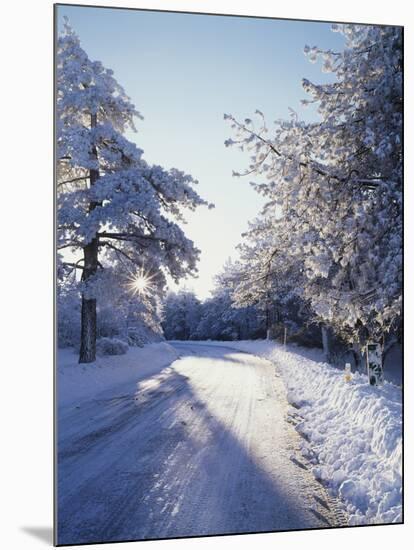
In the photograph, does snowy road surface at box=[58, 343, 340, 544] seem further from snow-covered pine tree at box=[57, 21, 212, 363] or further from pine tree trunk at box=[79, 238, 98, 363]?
snow-covered pine tree at box=[57, 21, 212, 363]

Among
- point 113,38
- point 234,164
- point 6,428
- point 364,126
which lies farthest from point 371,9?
point 6,428

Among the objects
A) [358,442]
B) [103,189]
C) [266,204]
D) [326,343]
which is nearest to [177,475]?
[358,442]

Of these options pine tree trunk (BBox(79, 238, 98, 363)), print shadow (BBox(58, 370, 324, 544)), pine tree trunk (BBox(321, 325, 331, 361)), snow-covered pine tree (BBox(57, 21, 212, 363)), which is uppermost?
snow-covered pine tree (BBox(57, 21, 212, 363))

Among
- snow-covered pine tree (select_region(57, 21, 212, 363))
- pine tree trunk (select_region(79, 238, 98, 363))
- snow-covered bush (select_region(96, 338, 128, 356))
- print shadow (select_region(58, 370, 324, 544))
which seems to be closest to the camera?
print shadow (select_region(58, 370, 324, 544))

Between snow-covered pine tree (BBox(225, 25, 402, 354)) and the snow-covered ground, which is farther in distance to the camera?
snow-covered pine tree (BBox(225, 25, 402, 354))

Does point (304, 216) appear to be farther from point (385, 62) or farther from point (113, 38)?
point (113, 38)

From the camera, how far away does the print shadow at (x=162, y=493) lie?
Answer: 449cm

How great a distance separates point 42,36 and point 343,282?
168 inches

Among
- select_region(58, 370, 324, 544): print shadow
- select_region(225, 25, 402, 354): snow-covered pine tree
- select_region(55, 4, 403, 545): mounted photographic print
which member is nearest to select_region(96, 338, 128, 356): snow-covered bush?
select_region(55, 4, 403, 545): mounted photographic print

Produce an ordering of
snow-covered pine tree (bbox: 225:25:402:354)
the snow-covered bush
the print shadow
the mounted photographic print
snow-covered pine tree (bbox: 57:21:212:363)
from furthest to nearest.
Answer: the snow-covered bush → snow-covered pine tree (bbox: 57:21:212:363) → snow-covered pine tree (bbox: 225:25:402:354) → the mounted photographic print → the print shadow

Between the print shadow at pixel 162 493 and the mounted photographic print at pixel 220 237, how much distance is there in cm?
2

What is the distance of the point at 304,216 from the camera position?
18.1 ft

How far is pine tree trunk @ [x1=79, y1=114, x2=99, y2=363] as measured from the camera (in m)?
5.61

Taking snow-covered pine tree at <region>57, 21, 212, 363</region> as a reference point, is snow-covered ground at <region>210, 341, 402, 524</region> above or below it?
below
